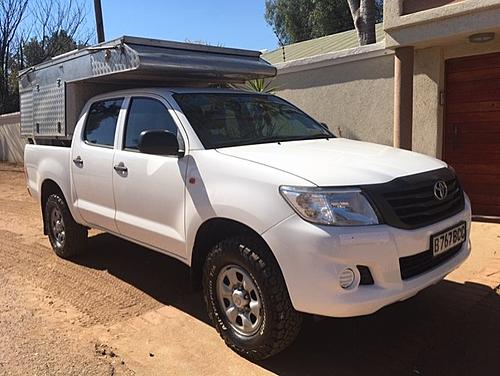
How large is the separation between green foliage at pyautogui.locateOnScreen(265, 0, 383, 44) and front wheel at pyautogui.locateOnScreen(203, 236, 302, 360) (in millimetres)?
26456

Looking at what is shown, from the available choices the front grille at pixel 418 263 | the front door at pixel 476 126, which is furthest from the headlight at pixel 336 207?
the front door at pixel 476 126

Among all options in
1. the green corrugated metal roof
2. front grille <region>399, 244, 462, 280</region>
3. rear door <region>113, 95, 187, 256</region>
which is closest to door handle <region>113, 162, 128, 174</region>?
rear door <region>113, 95, 187, 256</region>

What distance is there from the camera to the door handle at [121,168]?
182 inches

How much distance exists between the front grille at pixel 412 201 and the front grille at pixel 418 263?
0.67 ft

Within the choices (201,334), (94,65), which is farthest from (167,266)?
(94,65)

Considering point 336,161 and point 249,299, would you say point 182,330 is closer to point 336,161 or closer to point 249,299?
point 249,299

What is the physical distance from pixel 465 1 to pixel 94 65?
4687mm

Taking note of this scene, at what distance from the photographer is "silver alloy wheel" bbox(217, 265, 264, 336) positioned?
3.46 meters

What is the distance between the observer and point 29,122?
22.9ft

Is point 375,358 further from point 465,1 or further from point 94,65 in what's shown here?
point 465,1

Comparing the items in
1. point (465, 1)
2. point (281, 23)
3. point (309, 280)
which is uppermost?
point (281, 23)

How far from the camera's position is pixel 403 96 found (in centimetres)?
771

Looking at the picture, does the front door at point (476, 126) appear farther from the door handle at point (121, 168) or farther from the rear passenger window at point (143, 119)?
the door handle at point (121, 168)

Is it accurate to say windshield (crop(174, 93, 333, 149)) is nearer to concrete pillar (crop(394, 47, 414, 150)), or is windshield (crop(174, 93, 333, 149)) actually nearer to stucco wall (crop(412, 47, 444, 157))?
concrete pillar (crop(394, 47, 414, 150))
